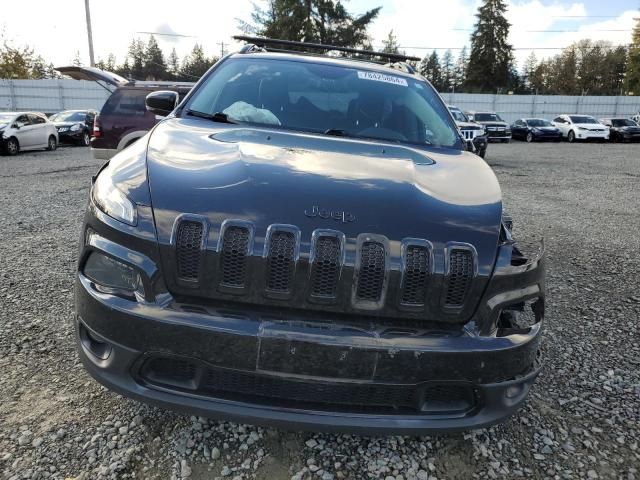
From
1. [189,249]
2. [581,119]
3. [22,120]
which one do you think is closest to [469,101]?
[581,119]

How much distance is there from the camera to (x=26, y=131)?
15.5 m

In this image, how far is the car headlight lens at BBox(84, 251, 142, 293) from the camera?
1823mm

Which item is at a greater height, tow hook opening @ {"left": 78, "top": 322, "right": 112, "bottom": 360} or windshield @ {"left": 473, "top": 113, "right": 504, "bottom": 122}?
windshield @ {"left": 473, "top": 113, "right": 504, "bottom": 122}

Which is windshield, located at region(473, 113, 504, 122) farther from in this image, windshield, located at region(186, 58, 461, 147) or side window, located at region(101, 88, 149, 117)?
windshield, located at region(186, 58, 461, 147)

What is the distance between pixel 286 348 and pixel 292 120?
→ 1.77 meters

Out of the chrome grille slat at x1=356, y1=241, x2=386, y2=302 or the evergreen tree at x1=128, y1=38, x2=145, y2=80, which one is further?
the evergreen tree at x1=128, y1=38, x2=145, y2=80

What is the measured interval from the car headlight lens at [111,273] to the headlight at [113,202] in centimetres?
16

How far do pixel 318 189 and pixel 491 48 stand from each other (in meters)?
68.4

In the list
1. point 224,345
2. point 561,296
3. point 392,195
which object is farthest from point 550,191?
point 224,345

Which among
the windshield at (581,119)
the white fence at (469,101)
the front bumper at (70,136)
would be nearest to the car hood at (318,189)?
the front bumper at (70,136)

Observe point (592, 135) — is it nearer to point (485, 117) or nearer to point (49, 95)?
point (485, 117)

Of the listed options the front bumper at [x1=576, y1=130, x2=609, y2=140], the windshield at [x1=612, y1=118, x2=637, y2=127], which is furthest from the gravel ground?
the windshield at [x1=612, y1=118, x2=637, y2=127]

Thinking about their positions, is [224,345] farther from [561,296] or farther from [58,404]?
[561,296]

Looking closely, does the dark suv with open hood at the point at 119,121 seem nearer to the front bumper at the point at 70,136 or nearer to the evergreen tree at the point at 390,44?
the front bumper at the point at 70,136
